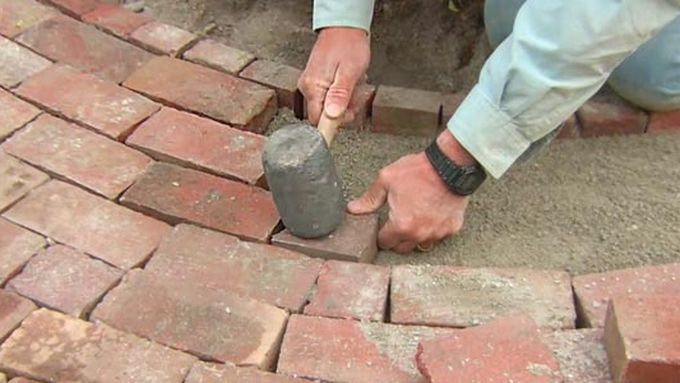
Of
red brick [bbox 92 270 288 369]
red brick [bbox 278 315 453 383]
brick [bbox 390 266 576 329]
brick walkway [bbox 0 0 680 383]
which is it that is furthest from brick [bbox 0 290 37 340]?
brick [bbox 390 266 576 329]

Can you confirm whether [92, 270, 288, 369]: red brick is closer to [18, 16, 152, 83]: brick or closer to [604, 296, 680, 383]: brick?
[604, 296, 680, 383]: brick

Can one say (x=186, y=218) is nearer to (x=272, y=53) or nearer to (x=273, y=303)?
(x=273, y=303)

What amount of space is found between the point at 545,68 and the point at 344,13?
2.11 ft

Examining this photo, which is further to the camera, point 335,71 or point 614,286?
point 335,71

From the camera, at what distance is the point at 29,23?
268cm

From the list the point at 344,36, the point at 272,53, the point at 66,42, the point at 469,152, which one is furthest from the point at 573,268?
the point at 66,42

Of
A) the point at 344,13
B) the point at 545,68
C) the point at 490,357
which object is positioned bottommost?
the point at 490,357

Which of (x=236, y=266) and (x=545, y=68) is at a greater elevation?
(x=545, y=68)

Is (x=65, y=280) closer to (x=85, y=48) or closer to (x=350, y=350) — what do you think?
(x=350, y=350)

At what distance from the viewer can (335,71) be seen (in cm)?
235

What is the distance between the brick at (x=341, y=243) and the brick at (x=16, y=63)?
0.89 meters

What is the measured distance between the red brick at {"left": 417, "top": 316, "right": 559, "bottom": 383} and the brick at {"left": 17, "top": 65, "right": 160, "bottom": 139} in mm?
1033

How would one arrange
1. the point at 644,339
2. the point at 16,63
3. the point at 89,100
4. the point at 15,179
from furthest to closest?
the point at 16,63
the point at 89,100
the point at 15,179
the point at 644,339

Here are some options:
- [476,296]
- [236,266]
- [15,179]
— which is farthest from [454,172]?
[15,179]
